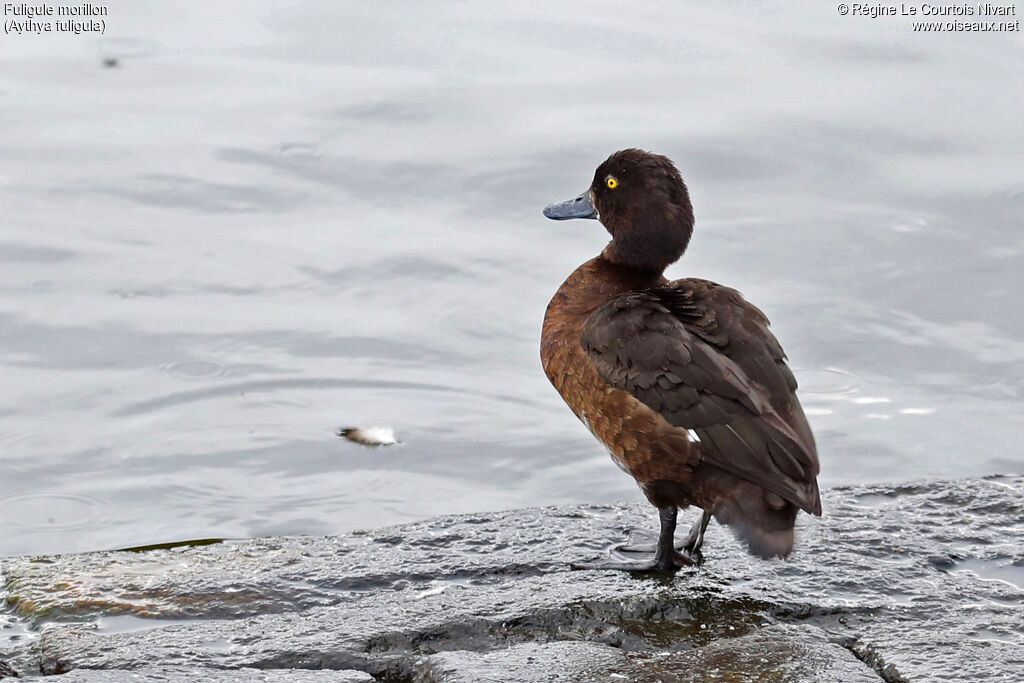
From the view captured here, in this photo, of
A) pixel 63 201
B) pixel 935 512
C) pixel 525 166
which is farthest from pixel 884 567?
pixel 63 201

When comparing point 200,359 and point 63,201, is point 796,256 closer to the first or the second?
point 200,359

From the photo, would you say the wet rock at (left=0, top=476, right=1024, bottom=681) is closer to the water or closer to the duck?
the duck

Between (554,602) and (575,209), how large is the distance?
1940mm

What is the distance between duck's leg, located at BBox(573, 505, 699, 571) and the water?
1.83 m

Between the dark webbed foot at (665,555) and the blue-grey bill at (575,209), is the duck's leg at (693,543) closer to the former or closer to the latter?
the dark webbed foot at (665,555)

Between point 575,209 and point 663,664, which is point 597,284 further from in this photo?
point 663,664

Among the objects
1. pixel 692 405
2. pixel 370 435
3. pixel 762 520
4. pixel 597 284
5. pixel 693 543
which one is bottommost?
pixel 370 435

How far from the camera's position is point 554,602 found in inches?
149

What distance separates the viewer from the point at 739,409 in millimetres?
4020

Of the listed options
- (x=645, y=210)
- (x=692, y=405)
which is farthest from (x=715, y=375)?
(x=645, y=210)

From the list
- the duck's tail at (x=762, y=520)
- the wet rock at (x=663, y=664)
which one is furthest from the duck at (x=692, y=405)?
the wet rock at (x=663, y=664)

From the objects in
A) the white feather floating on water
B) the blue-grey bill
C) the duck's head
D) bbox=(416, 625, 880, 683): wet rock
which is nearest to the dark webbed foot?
bbox=(416, 625, 880, 683): wet rock

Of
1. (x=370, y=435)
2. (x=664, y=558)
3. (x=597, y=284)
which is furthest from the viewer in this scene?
(x=370, y=435)

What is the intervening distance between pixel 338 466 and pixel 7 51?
6.00 meters
